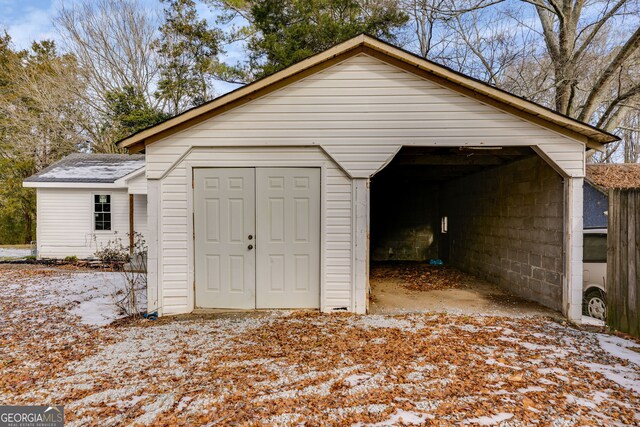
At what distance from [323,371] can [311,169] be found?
296 cm

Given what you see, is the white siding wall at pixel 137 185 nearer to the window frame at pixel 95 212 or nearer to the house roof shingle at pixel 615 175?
the window frame at pixel 95 212

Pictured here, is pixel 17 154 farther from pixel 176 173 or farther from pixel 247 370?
pixel 247 370

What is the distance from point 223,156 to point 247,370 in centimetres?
320

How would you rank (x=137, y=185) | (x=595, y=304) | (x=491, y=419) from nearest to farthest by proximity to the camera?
1. (x=491, y=419)
2. (x=595, y=304)
3. (x=137, y=185)

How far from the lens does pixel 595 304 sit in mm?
5699

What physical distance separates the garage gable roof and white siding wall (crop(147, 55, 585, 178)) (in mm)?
87

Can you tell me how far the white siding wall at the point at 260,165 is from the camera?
5.25 m

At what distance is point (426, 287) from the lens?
736 centimetres

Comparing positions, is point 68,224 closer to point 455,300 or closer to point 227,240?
point 227,240

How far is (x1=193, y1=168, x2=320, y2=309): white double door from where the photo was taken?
5.32 metres

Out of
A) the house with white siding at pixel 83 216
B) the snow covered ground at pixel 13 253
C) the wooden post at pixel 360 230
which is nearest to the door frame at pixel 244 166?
the wooden post at pixel 360 230

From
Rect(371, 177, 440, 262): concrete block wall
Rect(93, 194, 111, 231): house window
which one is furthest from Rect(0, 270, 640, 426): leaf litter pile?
Rect(93, 194, 111, 231): house window

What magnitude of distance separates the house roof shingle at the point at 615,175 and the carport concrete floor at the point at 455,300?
703 cm

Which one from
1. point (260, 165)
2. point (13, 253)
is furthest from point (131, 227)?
point (260, 165)
